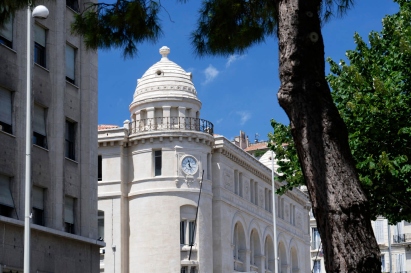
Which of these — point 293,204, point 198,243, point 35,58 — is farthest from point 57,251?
point 293,204

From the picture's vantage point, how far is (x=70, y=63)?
37938mm

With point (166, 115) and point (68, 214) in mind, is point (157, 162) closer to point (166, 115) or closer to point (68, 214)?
point (166, 115)

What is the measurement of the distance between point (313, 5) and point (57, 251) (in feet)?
77.5

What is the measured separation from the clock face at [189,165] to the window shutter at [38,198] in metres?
30.0

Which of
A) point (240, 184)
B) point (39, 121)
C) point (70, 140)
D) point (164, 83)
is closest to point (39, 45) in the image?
point (39, 121)

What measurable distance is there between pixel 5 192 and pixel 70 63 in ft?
23.8

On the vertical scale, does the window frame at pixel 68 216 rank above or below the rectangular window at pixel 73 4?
below

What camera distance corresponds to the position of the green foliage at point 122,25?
1569 cm

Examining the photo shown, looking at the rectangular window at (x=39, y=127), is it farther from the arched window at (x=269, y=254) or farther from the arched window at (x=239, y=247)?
the arched window at (x=269, y=254)

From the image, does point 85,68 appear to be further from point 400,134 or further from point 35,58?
point 400,134

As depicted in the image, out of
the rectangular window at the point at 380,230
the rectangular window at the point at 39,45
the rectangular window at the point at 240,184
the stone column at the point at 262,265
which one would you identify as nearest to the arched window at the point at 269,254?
the stone column at the point at 262,265

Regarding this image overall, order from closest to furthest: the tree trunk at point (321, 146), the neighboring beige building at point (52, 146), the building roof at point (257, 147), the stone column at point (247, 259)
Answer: the tree trunk at point (321, 146) → the neighboring beige building at point (52, 146) → the stone column at point (247, 259) → the building roof at point (257, 147)

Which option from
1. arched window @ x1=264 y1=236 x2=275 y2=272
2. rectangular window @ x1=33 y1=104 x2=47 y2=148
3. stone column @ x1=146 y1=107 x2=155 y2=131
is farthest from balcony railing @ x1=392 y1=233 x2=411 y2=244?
rectangular window @ x1=33 y1=104 x2=47 y2=148

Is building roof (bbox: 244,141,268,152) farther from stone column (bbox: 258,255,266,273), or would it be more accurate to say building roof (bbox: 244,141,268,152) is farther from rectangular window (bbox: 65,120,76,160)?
rectangular window (bbox: 65,120,76,160)
